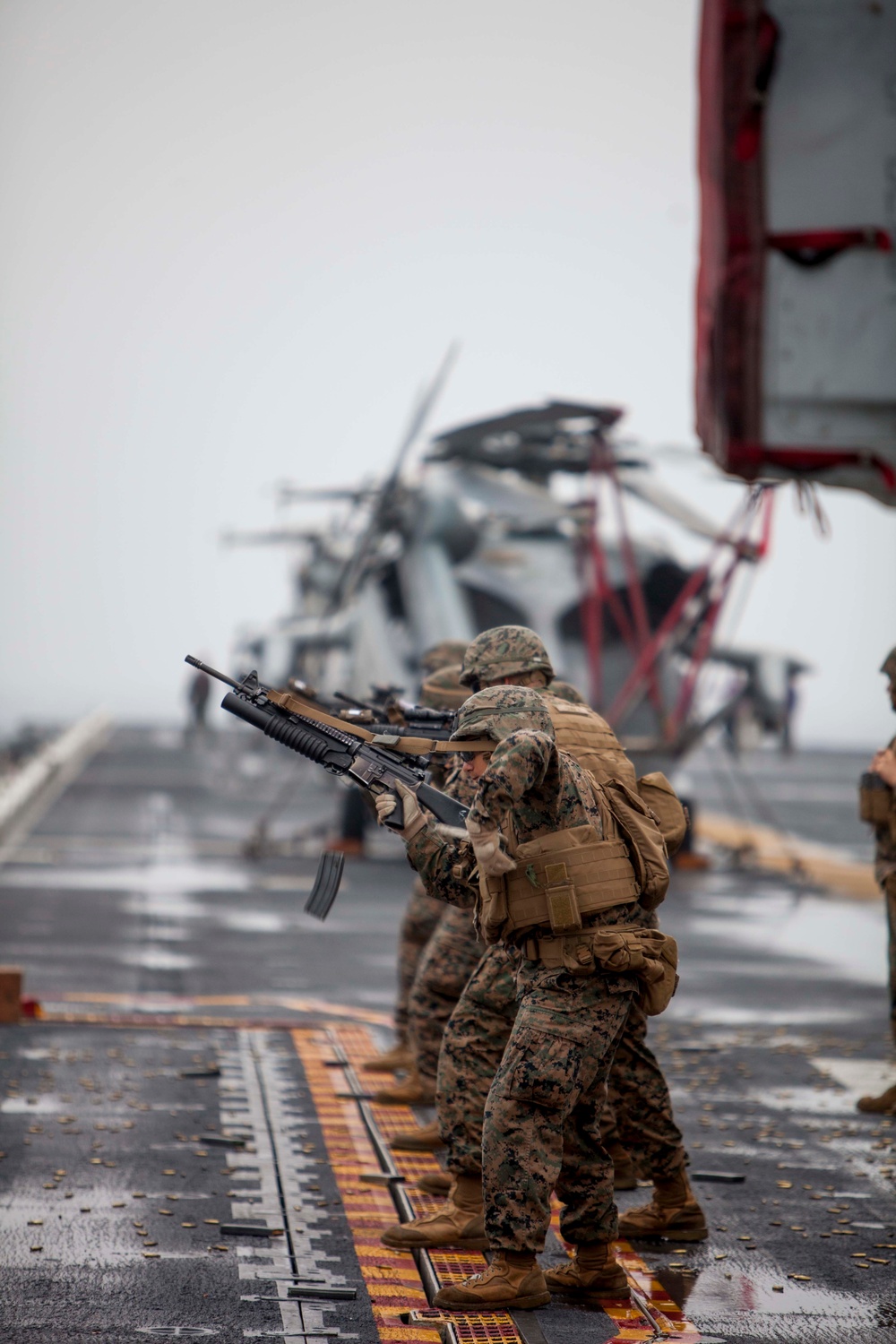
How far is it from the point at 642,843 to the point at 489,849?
2.25ft

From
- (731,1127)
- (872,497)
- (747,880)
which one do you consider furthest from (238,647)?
(872,497)

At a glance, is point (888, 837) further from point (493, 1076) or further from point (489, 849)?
point (489, 849)

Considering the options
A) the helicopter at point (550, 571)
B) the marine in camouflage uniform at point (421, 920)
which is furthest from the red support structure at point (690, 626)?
the marine in camouflage uniform at point (421, 920)

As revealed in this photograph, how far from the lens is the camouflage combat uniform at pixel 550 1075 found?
16.2 feet

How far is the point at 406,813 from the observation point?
5.23 m

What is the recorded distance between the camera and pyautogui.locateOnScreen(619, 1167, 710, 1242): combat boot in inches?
232

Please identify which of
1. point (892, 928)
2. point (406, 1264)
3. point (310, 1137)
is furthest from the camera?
point (892, 928)

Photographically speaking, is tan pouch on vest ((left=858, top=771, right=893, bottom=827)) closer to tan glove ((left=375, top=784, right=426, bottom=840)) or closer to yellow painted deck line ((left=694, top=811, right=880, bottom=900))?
tan glove ((left=375, top=784, right=426, bottom=840))

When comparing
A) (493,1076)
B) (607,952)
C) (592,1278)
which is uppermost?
(607,952)

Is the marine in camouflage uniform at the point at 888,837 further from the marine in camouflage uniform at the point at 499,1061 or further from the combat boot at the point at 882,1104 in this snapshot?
the marine in camouflage uniform at the point at 499,1061

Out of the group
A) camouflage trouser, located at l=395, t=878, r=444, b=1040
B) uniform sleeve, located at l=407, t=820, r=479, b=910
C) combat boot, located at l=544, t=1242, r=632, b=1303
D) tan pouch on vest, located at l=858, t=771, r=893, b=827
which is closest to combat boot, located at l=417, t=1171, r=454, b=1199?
combat boot, located at l=544, t=1242, r=632, b=1303

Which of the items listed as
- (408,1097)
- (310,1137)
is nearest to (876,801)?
(408,1097)

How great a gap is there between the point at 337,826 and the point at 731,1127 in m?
15.0

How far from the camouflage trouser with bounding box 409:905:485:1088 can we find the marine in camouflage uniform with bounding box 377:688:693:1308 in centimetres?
169
